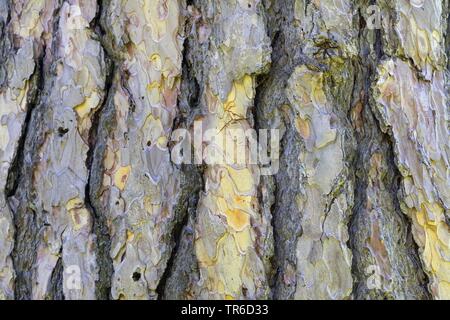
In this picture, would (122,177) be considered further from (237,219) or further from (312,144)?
(312,144)

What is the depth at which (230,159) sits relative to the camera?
1299mm

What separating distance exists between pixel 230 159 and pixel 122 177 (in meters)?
0.22

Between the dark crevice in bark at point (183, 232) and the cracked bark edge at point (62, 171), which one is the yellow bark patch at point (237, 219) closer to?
the dark crevice in bark at point (183, 232)

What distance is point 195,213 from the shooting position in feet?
4.28

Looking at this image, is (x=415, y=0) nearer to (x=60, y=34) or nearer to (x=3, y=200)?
Result: (x=60, y=34)

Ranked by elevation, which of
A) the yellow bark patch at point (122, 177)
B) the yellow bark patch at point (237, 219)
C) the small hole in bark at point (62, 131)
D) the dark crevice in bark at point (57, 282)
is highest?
the small hole in bark at point (62, 131)

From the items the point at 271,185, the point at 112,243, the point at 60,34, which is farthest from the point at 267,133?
the point at 60,34

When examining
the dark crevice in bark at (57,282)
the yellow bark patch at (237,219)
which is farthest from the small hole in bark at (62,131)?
Answer: the yellow bark patch at (237,219)

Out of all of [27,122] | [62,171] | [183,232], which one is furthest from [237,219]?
[27,122]

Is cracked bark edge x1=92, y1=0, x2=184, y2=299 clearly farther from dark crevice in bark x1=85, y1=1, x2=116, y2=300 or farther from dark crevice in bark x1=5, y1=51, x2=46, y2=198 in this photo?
dark crevice in bark x1=5, y1=51, x2=46, y2=198

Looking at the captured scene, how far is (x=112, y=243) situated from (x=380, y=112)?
604 millimetres

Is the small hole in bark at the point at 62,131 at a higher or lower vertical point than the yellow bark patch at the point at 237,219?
higher

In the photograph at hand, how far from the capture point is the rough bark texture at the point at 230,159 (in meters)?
1.29
